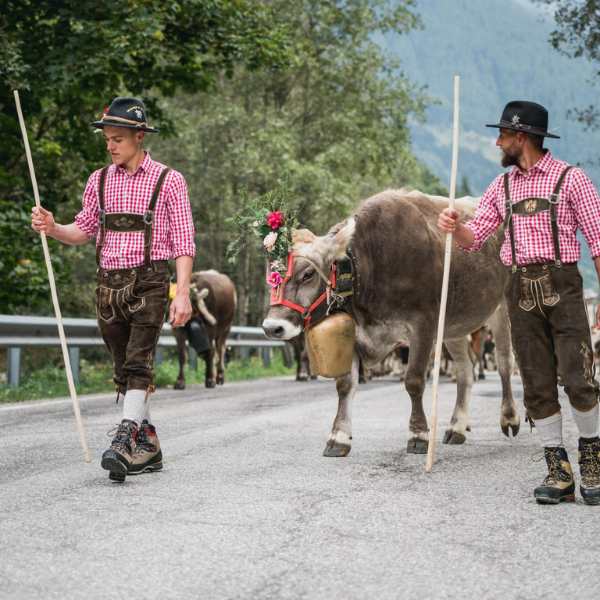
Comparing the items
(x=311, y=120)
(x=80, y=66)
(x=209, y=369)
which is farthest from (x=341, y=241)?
(x=311, y=120)

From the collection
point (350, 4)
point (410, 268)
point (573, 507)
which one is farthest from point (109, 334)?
point (350, 4)

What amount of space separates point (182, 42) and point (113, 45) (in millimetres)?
2813

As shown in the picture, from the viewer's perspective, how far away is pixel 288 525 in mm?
4918

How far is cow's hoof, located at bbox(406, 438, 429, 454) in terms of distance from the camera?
25.2ft

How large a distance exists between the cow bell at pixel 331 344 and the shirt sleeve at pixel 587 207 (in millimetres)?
2379

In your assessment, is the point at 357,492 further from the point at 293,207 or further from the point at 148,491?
the point at 293,207

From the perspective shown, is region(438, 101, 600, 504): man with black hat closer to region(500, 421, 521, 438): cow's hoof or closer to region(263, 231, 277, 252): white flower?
region(263, 231, 277, 252): white flower

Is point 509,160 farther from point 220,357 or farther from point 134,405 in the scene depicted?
point 220,357

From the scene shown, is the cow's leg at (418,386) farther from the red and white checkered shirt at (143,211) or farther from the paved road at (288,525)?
the red and white checkered shirt at (143,211)

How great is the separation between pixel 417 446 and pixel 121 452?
2.35 metres

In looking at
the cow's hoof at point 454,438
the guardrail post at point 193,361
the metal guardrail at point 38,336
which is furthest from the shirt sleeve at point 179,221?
the guardrail post at point 193,361

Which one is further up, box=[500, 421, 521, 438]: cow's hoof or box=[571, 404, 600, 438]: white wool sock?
box=[571, 404, 600, 438]: white wool sock

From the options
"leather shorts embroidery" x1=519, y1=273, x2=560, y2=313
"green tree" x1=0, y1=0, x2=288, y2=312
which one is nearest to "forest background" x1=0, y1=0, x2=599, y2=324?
"green tree" x1=0, y1=0, x2=288, y2=312

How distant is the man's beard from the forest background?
7.21ft
